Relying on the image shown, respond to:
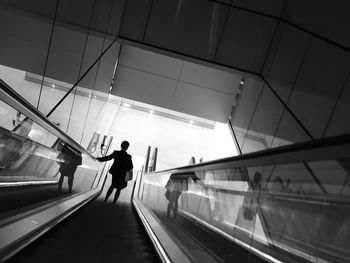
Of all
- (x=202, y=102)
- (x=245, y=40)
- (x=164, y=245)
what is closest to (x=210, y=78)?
(x=202, y=102)

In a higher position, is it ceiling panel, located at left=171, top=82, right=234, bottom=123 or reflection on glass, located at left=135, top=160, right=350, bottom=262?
ceiling panel, located at left=171, top=82, right=234, bottom=123

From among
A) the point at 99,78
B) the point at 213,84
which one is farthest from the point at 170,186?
the point at 213,84

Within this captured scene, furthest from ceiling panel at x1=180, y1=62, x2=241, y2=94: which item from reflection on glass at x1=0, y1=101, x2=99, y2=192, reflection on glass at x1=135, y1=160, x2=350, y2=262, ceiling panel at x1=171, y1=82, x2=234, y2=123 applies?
reflection on glass at x1=135, y1=160, x2=350, y2=262

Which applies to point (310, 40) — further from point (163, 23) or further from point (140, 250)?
point (140, 250)

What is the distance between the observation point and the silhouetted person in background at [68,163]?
5152 mm

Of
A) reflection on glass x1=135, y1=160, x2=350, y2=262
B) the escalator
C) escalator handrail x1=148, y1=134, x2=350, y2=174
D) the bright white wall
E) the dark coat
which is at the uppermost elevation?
the bright white wall

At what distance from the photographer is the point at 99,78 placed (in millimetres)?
11289

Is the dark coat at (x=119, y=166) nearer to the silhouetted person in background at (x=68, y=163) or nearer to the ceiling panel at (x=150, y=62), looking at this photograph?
the silhouetted person in background at (x=68, y=163)

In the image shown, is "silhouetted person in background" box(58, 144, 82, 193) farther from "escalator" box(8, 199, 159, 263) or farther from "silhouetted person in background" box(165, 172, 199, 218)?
"silhouetted person in background" box(165, 172, 199, 218)

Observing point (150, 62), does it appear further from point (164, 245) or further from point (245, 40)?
point (164, 245)

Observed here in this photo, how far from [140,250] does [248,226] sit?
2.03 m

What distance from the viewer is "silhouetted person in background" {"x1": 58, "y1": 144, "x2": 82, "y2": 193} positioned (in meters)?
5.15

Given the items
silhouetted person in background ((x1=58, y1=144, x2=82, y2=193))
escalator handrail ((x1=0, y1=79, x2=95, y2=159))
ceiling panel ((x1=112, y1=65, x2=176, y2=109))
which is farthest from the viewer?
ceiling panel ((x1=112, y1=65, x2=176, y2=109))

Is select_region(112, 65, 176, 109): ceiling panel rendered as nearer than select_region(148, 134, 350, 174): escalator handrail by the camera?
No
